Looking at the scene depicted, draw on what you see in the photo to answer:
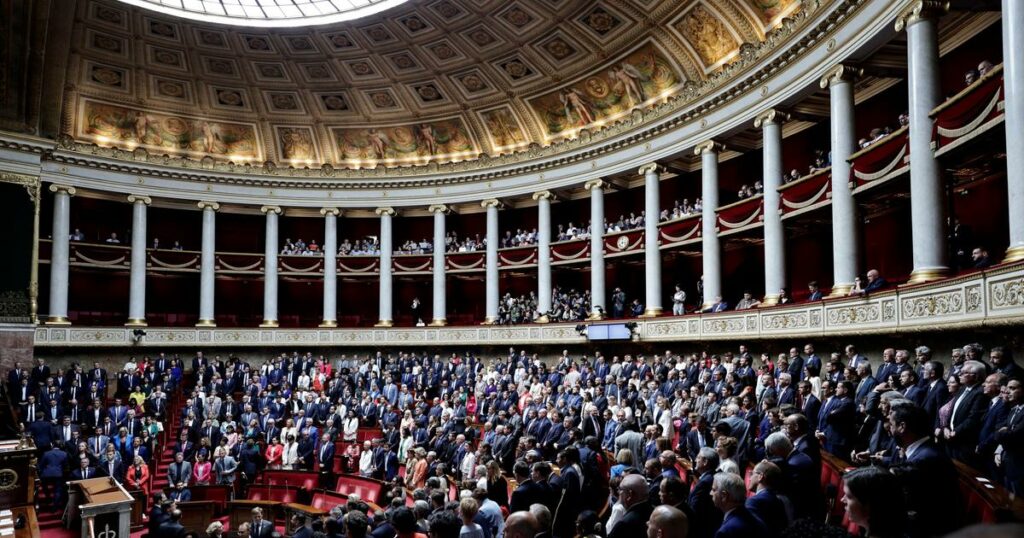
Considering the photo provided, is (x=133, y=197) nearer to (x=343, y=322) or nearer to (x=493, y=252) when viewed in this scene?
(x=343, y=322)

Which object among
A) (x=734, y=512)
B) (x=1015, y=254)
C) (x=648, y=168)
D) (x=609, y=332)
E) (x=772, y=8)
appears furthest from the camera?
(x=648, y=168)

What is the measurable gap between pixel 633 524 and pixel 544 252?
25.2 meters

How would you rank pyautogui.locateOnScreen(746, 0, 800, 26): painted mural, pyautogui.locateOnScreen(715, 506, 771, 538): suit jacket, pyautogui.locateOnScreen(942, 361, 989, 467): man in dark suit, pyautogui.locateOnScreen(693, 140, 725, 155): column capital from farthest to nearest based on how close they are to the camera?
pyautogui.locateOnScreen(693, 140, 725, 155): column capital < pyautogui.locateOnScreen(746, 0, 800, 26): painted mural < pyautogui.locateOnScreen(942, 361, 989, 467): man in dark suit < pyautogui.locateOnScreen(715, 506, 771, 538): suit jacket

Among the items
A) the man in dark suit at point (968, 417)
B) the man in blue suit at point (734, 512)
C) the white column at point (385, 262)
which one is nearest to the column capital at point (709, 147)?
the white column at point (385, 262)

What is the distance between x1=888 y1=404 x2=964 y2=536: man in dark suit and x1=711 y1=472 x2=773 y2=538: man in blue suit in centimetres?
89

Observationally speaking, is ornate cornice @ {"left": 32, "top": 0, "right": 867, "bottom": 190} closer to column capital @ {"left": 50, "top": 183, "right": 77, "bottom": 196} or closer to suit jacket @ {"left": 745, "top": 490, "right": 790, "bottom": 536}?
column capital @ {"left": 50, "top": 183, "right": 77, "bottom": 196}

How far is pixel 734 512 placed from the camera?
454cm

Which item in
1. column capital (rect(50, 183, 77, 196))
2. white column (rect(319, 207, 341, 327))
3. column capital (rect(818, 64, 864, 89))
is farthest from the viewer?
white column (rect(319, 207, 341, 327))

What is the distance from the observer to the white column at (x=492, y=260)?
103ft

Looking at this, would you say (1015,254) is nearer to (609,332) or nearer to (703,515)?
(703,515)

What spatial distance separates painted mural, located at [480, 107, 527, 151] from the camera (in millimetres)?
31875

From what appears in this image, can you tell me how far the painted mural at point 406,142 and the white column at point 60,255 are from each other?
469 inches

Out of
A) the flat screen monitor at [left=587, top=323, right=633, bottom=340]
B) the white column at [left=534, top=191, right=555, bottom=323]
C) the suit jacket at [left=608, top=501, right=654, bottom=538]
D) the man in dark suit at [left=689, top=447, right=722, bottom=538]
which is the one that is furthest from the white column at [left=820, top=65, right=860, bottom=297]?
the white column at [left=534, top=191, right=555, bottom=323]

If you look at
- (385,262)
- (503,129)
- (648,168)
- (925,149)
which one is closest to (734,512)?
(925,149)
